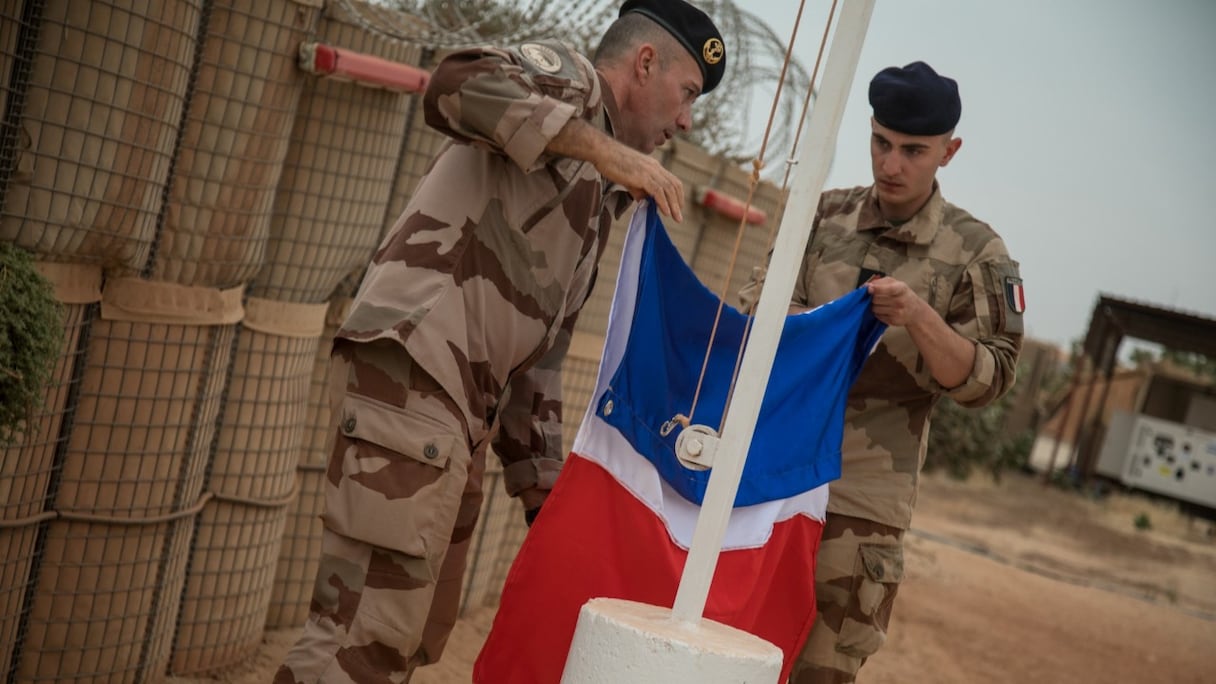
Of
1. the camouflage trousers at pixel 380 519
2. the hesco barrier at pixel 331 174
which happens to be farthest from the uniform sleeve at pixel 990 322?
the hesco barrier at pixel 331 174

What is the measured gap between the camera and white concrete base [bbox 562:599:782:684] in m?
2.20

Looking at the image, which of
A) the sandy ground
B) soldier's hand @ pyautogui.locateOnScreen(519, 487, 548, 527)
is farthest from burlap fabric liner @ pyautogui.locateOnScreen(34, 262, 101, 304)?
the sandy ground

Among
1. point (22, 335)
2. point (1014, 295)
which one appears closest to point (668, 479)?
Answer: point (1014, 295)

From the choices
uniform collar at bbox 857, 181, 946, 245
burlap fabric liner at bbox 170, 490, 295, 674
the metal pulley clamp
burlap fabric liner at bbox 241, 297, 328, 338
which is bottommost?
burlap fabric liner at bbox 170, 490, 295, 674

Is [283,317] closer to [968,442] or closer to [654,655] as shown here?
[654,655]

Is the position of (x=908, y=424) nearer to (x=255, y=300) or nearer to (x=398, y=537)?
(x=398, y=537)

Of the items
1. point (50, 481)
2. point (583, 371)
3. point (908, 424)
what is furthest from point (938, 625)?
point (50, 481)

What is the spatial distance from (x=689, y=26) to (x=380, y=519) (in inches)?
53.1

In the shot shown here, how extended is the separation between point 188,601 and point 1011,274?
9.36 ft

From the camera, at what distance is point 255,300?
428cm

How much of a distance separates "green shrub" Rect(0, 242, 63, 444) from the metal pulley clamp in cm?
163

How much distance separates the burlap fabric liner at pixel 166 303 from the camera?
3.67 meters

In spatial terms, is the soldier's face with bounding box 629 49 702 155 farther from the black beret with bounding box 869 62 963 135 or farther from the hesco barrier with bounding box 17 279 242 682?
the hesco barrier with bounding box 17 279 242 682

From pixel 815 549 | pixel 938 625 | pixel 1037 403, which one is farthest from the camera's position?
pixel 1037 403
